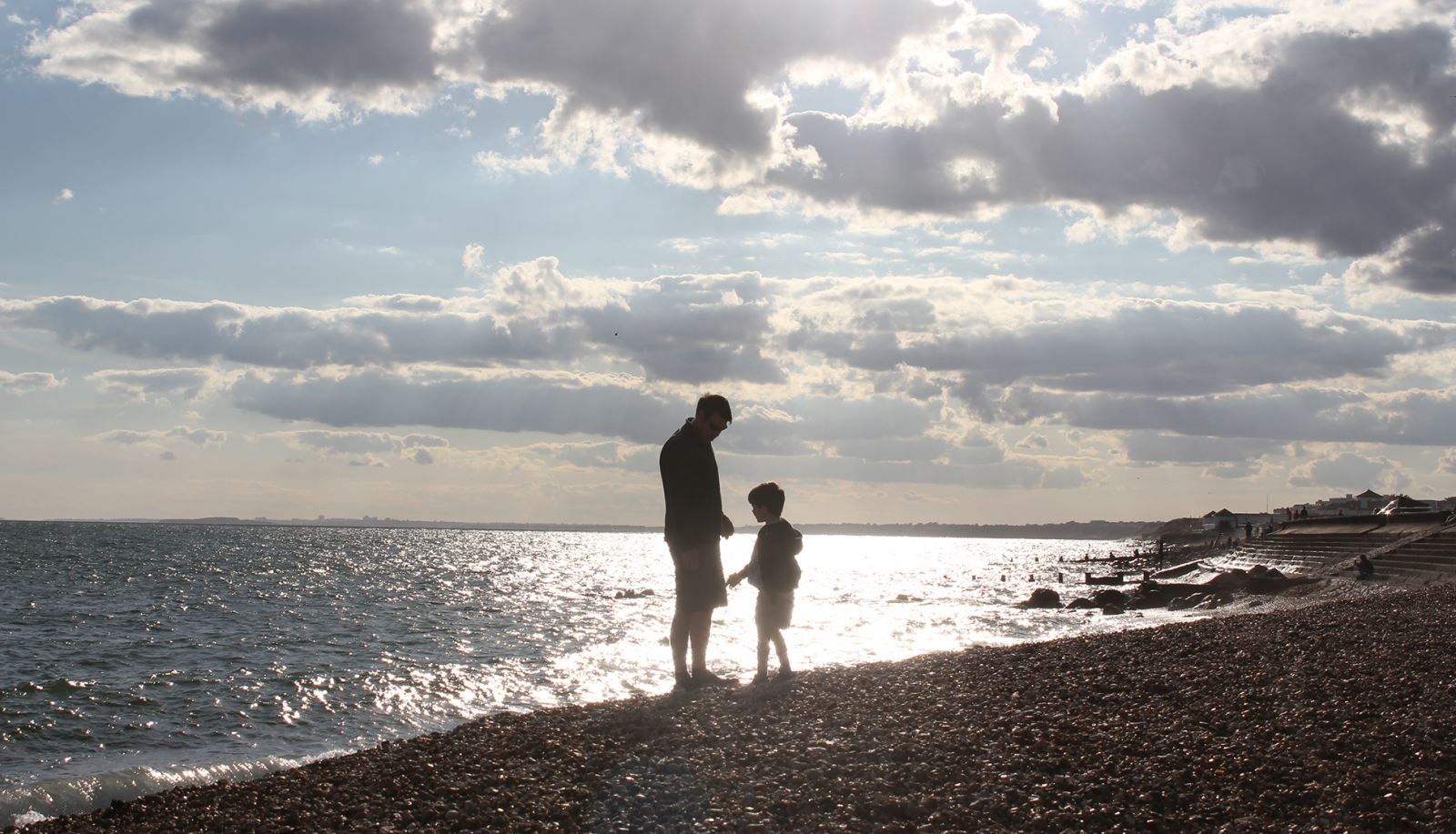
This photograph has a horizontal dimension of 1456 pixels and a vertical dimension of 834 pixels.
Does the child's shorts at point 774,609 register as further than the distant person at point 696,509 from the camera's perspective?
Yes

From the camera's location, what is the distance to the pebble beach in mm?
6449

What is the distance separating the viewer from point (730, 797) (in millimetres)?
6855

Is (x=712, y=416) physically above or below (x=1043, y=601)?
above

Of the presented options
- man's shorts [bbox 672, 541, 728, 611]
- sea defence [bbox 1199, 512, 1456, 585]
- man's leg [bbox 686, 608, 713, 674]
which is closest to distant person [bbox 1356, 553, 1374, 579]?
sea defence [bbox 1199, 512, 1456, 585]

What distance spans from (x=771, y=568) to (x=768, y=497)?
27.8 inches

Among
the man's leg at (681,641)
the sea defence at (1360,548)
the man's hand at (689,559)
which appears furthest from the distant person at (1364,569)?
the man's hand at (689,559)

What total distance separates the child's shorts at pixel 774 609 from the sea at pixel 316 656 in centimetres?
205

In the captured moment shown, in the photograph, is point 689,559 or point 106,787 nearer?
point 689,559

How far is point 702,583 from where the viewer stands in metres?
10.2

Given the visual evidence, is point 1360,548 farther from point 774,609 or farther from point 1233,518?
point 1233,518

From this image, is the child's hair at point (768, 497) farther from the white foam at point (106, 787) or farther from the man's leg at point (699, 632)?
the white foam at point (106, 787)

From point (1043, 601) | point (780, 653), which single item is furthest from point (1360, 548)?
point (780, 653)

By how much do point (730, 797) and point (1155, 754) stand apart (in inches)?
117

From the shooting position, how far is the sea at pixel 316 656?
1488 centimetres
